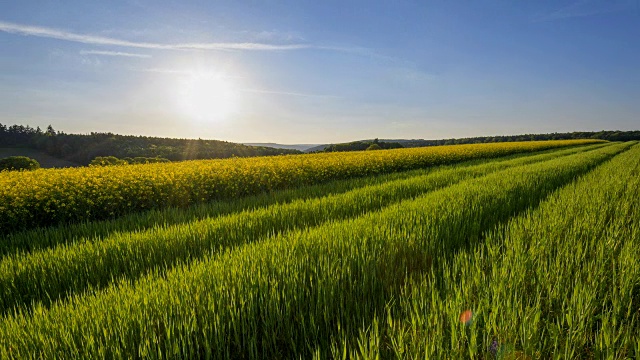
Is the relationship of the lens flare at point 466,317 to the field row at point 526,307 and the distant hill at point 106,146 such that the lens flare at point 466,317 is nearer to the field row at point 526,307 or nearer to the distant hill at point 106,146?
the field row at point 526,307

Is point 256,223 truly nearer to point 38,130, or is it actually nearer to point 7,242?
point 7,242

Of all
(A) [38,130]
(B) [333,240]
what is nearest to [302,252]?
(B) [333,240]

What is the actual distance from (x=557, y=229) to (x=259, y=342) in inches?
146

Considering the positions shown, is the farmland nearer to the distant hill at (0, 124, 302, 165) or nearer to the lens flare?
the lens flare

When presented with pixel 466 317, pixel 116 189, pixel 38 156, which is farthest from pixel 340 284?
pixel 38 156

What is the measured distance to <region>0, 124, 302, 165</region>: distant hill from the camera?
56.9m

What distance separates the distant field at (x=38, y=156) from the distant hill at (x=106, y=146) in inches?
36.8

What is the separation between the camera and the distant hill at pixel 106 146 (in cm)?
5694

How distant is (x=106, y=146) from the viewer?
60.5 m

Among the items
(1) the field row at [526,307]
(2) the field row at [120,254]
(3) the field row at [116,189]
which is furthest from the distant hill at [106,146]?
(1) the field row at [526,307]

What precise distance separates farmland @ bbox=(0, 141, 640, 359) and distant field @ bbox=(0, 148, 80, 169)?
61.7m

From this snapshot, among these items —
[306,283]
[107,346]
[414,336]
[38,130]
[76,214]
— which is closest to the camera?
[414,336]

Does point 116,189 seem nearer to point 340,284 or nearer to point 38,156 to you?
point 340,284

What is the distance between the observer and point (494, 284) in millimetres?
2420
